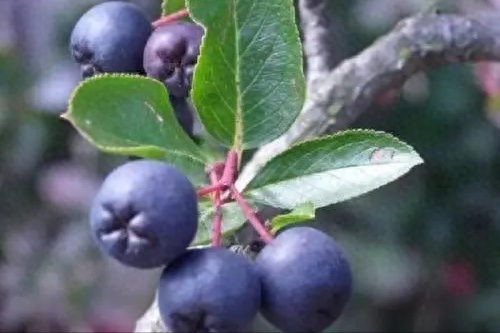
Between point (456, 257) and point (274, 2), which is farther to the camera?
point (456, 257)

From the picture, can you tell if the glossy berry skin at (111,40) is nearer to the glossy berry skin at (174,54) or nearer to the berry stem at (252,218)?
the glossy berry skin at (174,54)

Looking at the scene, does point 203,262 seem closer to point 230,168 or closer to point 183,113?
point 230,168

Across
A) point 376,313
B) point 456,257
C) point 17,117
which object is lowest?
point 376,313

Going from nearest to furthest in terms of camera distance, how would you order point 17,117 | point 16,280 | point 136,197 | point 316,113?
point 136,197 < point 316,113 < point 17,117 < point 16,280

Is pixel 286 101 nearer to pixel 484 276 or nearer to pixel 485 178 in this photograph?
pixel 485 178

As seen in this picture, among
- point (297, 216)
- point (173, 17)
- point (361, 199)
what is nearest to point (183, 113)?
point (173, 17)

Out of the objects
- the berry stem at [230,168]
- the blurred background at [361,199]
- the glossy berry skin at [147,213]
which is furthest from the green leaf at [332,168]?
the blurred background at [361,199]

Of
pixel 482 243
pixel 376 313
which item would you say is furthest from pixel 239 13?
pixel 376 313

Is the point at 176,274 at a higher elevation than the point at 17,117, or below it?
higher

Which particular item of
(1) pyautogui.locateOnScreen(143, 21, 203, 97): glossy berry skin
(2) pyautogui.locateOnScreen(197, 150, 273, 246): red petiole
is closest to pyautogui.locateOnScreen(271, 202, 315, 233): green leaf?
(2) pyautogui.locateOnScreen(197, 150, 273, 246): red petiole
